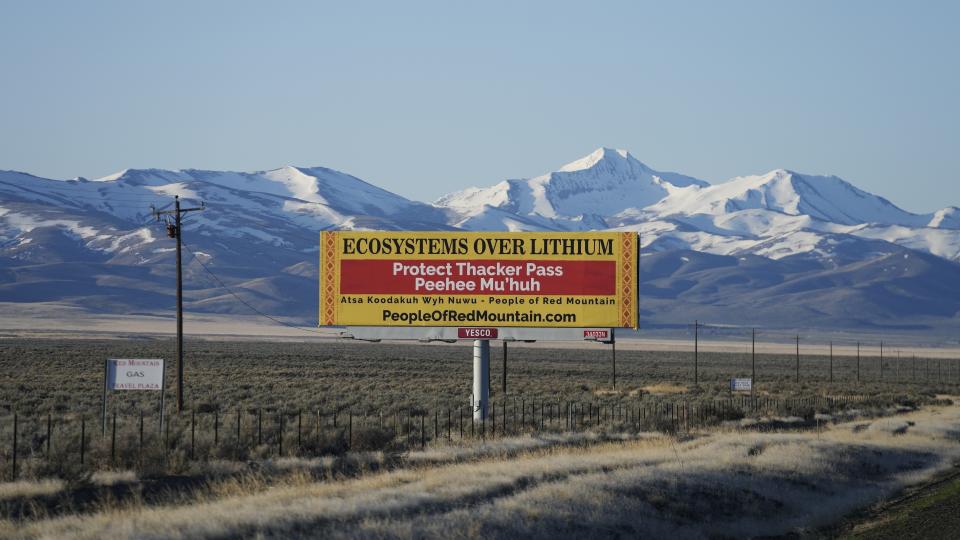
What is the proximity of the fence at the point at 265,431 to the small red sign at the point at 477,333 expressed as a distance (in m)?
2.46

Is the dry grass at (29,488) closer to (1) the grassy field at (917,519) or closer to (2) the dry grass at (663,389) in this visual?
(1) the grassy field at (917,519)

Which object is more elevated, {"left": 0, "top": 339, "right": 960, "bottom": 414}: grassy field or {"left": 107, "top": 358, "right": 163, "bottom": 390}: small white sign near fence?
{"left": 107, "top": 358, "right": 163, "bottom": 390}: small white sign near fence

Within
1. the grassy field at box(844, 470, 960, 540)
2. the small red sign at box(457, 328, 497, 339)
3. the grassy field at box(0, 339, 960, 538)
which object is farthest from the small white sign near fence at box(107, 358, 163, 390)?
the grassy field at box(844, 470, 960, 540)

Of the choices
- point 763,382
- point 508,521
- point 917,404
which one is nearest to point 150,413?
point 508,521

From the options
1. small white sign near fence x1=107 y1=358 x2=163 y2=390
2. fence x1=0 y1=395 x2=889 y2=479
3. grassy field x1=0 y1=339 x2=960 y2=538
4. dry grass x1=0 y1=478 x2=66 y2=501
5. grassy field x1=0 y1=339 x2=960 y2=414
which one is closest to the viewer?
grassy field x1=0 y1=339 x2=960 y2=538

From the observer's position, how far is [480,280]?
38.1 metres

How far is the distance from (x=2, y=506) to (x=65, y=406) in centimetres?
2423

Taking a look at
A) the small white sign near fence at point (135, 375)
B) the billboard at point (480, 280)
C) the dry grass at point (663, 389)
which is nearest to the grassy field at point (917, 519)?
the billboard at point (480, 280)

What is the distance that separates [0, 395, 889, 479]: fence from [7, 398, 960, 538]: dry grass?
3.10 meters

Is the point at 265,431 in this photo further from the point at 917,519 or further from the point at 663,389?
the point at 663,389

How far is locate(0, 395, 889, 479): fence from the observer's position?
2528 centimetres

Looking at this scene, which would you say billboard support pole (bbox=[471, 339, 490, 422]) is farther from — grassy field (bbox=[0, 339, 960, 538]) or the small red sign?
grassy field (bbox=[0, 339, 960, 538])

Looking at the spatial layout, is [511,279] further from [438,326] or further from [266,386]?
[266,386]

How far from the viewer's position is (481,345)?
129 feet
